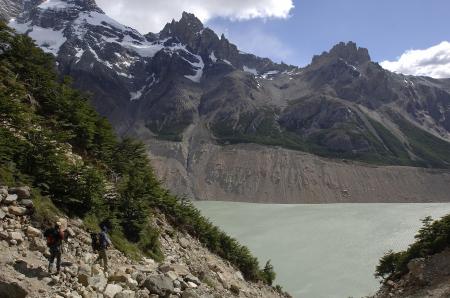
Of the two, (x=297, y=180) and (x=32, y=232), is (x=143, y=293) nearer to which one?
(x=32, y=232)

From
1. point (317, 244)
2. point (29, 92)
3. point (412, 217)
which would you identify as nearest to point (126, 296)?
point (29, 92)

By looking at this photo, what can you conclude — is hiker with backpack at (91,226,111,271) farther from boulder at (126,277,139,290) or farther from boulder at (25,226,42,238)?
boulder at (25,226,42,238)

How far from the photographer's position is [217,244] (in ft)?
94.0

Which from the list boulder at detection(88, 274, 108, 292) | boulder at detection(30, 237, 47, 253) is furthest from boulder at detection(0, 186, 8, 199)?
boulder at detection(88, 274, 108, 292)

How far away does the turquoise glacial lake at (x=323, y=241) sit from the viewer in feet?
159

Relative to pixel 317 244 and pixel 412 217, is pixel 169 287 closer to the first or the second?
pixel 317 244

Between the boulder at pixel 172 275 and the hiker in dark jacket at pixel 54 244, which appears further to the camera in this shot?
the boulder at pixel 172 275

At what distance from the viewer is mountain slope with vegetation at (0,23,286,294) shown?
53.0ft

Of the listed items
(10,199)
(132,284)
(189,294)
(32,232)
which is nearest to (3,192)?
(10,199)

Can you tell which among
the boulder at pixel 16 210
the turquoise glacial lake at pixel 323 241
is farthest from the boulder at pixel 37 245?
the turquoise glacial lake at pixel 323 241

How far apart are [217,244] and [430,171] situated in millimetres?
192713

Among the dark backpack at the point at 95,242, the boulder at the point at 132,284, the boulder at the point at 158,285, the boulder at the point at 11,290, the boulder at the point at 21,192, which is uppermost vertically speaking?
the boulder at the point at 21,192

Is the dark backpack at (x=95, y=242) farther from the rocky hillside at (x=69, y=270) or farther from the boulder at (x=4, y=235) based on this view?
the boulder at (x=4, y=235)

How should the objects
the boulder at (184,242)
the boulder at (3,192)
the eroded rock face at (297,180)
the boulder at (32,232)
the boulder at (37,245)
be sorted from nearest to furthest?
the boulder at (37,245) < the boulder at (32,232) < the boulder at (3,192) < the boulder at (184,242) < the eroded rock face at (297,180)
